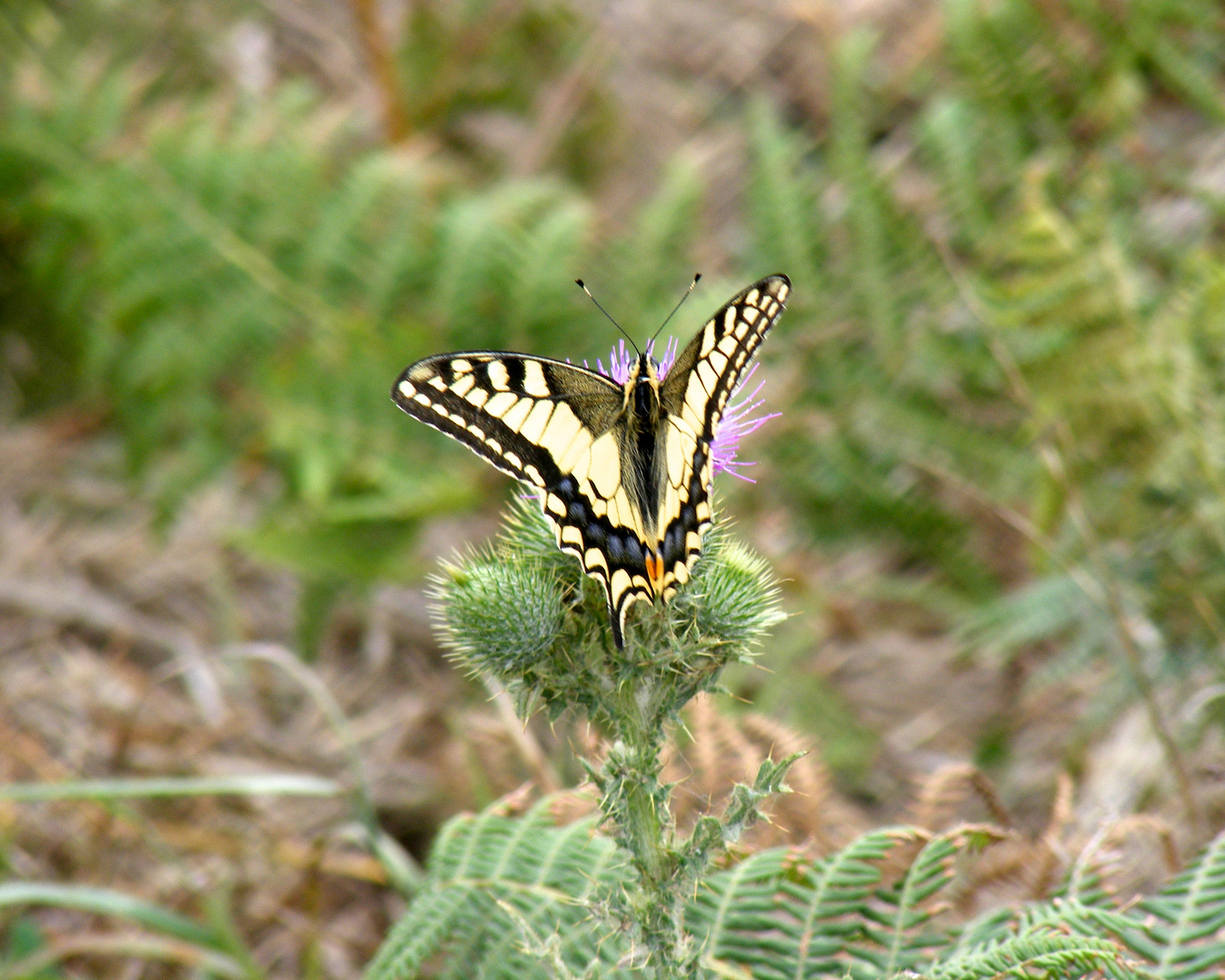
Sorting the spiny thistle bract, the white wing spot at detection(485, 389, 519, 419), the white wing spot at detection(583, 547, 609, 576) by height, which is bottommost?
the spiny thistle bract

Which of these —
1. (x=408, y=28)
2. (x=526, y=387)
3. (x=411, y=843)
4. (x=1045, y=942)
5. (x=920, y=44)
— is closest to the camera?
(x=1045, y=942)

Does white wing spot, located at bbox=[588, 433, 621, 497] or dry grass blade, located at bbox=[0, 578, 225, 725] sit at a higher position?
dry grass blade, located at bbox=[0, 578, 225, 725]

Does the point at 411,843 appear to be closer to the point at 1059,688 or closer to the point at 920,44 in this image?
the point at 1059,688

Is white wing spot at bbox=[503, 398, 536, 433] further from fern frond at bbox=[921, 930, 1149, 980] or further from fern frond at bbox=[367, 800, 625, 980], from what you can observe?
fern frond at bbox=[921, 930, 1149, 980]

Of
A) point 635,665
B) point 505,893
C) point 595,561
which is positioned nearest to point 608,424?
point 595,561

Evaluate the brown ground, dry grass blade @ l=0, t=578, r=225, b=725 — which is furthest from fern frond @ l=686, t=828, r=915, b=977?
dry grass blade @ l=0, t=578, r=225, b=725

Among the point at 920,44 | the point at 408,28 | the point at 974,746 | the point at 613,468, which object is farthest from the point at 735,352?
the point at 920,44

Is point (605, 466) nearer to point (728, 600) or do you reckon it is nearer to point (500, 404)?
point (500, 404)
